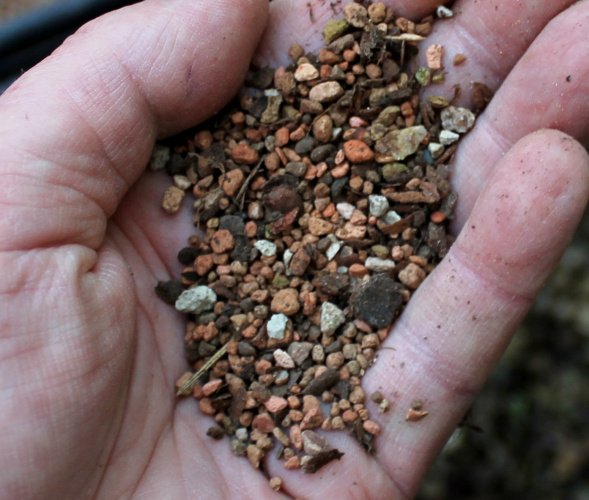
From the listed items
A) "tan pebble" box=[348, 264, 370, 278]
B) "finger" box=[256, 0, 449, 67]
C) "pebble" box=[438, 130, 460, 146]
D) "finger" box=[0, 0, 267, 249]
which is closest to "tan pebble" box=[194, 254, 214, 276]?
"finger" box=[0, 0, 267, 249]

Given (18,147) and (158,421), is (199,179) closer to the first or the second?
(18,147)

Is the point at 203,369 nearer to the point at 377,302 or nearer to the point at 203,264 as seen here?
the point at 203,264

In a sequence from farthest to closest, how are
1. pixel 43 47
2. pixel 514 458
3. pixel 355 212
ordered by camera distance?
pixel 514 458 → pixel 43 47 → pixel 355 212

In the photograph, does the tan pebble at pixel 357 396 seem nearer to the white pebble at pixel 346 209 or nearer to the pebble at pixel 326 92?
the white pebble at pixel 346 209

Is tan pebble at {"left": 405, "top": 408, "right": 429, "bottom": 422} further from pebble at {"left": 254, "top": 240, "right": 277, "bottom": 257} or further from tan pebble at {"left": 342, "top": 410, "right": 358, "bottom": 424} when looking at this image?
pebble at {"left": 254, "top": 240, "right": 277, "bottom": 257}

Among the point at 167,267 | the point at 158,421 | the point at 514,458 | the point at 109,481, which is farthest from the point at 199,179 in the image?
the point at 514,458

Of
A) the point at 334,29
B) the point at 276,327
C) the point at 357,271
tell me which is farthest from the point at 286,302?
the point at 334,29

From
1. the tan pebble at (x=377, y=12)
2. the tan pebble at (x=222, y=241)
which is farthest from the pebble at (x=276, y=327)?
the tan pebble at (x=377, y=12)
